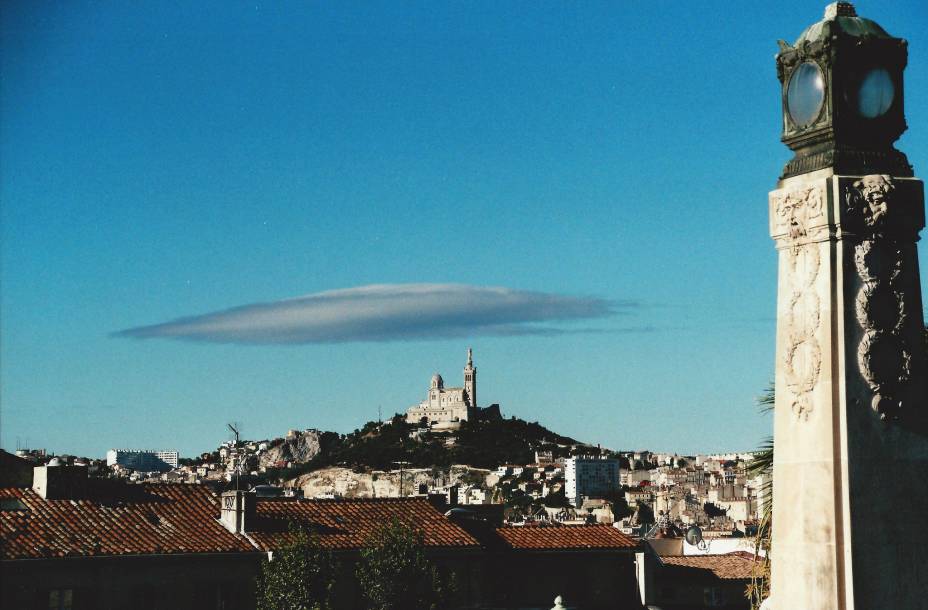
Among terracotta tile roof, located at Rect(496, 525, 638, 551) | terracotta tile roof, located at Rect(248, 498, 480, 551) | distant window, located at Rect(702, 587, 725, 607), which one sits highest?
terracotta tile roof, located at Rect(248, 498, 480, 551)

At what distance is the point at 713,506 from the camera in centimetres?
17150

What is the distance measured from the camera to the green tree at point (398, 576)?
1229 inches

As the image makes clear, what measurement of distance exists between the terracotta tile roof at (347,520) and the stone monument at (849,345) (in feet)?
78.9

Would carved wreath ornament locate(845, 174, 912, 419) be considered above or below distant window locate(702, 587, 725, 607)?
above

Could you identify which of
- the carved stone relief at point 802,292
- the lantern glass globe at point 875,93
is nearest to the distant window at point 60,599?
the carved stone relief at point 802,292

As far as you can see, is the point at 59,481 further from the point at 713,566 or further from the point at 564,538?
the point at 713,566

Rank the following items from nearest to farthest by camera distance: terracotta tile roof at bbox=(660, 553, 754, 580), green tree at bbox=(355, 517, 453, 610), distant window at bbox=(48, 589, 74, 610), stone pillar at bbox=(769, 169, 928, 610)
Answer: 1. stone pillar at bbox=(769, 169, 928, 610)
2. distant window at bbox=(48, 589, 74, 610)
3. green tree at bbox=(355, 517, 453, 610)
4. terracotta tile roof at bbox=(660, 553, 754, 580)

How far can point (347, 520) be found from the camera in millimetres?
35094

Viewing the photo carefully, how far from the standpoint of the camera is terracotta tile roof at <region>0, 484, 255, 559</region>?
2912cm

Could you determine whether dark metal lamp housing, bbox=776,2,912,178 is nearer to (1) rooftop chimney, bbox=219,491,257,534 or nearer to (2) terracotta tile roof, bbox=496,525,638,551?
(1) rooftop chimney, bbox=219,491,257,534

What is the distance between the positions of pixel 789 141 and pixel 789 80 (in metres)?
0.41

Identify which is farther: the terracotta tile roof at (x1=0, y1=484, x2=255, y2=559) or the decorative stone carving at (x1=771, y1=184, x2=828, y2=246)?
the terracotta tile roof at (x1=0, y1=484, x2=255, y2=559)

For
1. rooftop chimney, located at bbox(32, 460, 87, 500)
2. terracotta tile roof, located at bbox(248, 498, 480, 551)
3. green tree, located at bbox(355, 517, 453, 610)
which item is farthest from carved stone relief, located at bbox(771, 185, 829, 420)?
rooftop chimney, located at bbox(32, 460, 87, 500)

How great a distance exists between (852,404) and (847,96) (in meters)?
2.04
